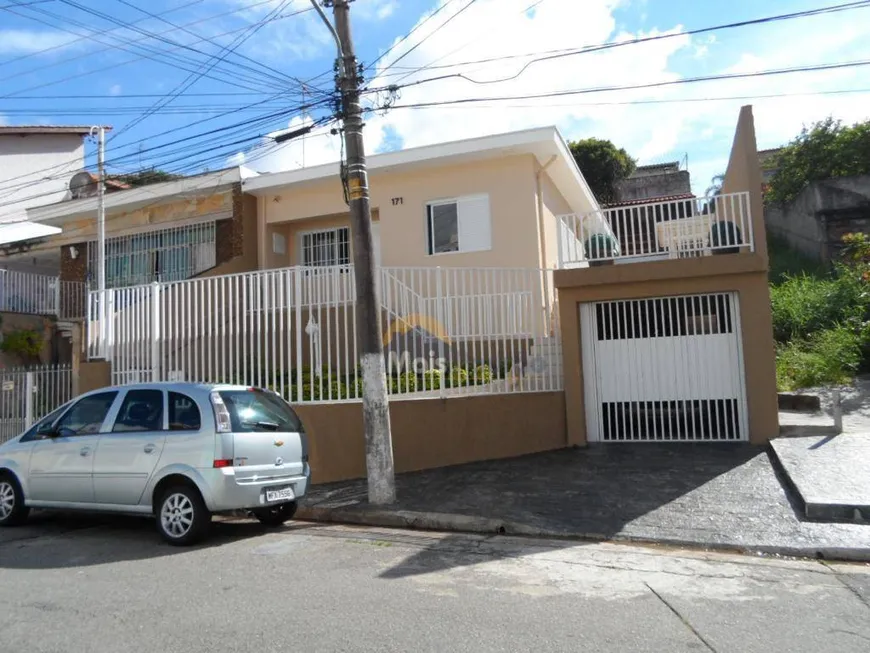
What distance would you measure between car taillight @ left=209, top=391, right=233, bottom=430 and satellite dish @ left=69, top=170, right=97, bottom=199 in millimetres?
13562

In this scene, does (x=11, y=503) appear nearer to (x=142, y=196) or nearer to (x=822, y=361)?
(x=142, y=196)

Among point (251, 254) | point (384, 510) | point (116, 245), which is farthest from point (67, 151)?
point (384, 510)

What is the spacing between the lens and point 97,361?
11023 mm

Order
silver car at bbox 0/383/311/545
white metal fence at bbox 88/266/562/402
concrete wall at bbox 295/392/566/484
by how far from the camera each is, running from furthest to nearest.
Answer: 1. white metal fence at bbox 88/266/562/402
2. concrete wall at bbox 295/392/566/484
3. silver car at bbox 0/383/311/545

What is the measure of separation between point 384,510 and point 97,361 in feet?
20.5

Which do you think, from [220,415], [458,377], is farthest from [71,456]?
[458,377]

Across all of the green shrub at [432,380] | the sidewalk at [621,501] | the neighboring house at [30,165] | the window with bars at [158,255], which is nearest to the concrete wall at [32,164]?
the neighboring house at [30,165]

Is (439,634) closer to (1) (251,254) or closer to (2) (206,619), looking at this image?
(2) (206,619)

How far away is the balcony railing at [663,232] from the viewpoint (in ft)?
31.3

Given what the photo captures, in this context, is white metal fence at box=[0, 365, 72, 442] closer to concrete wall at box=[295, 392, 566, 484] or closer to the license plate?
concrete wall at box=[295, 392, 566, 484]

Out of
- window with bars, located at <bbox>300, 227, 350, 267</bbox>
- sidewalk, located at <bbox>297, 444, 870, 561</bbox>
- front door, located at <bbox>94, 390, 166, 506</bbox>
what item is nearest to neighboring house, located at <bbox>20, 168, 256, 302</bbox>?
window with bars, located at <bbox>300, 227, 350, 267</bbox>

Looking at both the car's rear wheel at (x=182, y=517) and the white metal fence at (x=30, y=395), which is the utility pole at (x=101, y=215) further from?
the car's rear wheel at (x=182, y=517)

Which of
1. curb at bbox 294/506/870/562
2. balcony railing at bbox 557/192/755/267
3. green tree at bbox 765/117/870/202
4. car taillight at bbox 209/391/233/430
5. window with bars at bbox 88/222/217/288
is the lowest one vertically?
curb at bbox 294/506/870/562

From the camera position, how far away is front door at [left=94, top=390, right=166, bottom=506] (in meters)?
6.56
